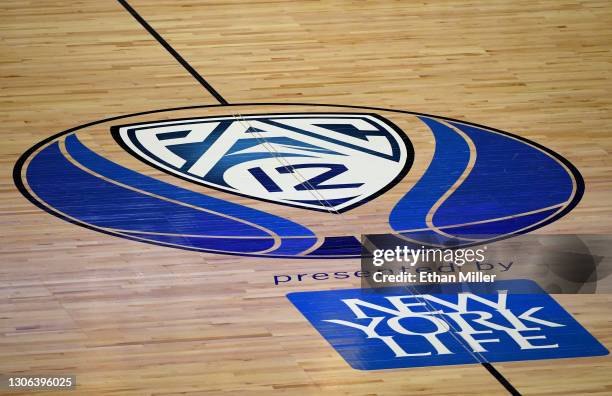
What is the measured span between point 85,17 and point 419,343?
5402mm

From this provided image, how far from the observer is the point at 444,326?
5.69m

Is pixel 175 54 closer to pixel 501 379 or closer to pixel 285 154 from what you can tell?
pixel 285 154

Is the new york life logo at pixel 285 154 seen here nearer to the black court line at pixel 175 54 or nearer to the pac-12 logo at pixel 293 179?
the pac-12 logo at pixel 293 179

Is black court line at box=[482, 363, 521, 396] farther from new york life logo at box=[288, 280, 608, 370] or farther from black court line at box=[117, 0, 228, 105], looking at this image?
black court line at box=[117, 0, 228, 105]

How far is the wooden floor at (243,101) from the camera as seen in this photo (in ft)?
17.5

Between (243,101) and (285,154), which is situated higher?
(243,101)

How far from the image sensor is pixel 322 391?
5.18 meters

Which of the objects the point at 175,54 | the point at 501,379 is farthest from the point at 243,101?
the point at 501,379

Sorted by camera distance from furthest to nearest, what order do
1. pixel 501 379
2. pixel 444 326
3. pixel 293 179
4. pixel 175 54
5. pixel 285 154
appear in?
pixel 175 54 < pixel 285 154 < pixel 293 179 < pixel 444 326 < pixel 501 379

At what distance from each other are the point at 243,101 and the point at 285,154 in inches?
37.9

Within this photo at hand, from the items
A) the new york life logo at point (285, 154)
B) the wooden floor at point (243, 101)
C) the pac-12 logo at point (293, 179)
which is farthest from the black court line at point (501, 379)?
the new york life logo at point (285, 154)

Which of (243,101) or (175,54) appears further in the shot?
(175,54)

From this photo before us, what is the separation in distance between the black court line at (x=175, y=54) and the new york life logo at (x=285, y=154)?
464 millimetres

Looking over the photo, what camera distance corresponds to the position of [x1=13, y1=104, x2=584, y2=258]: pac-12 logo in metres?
6.64
